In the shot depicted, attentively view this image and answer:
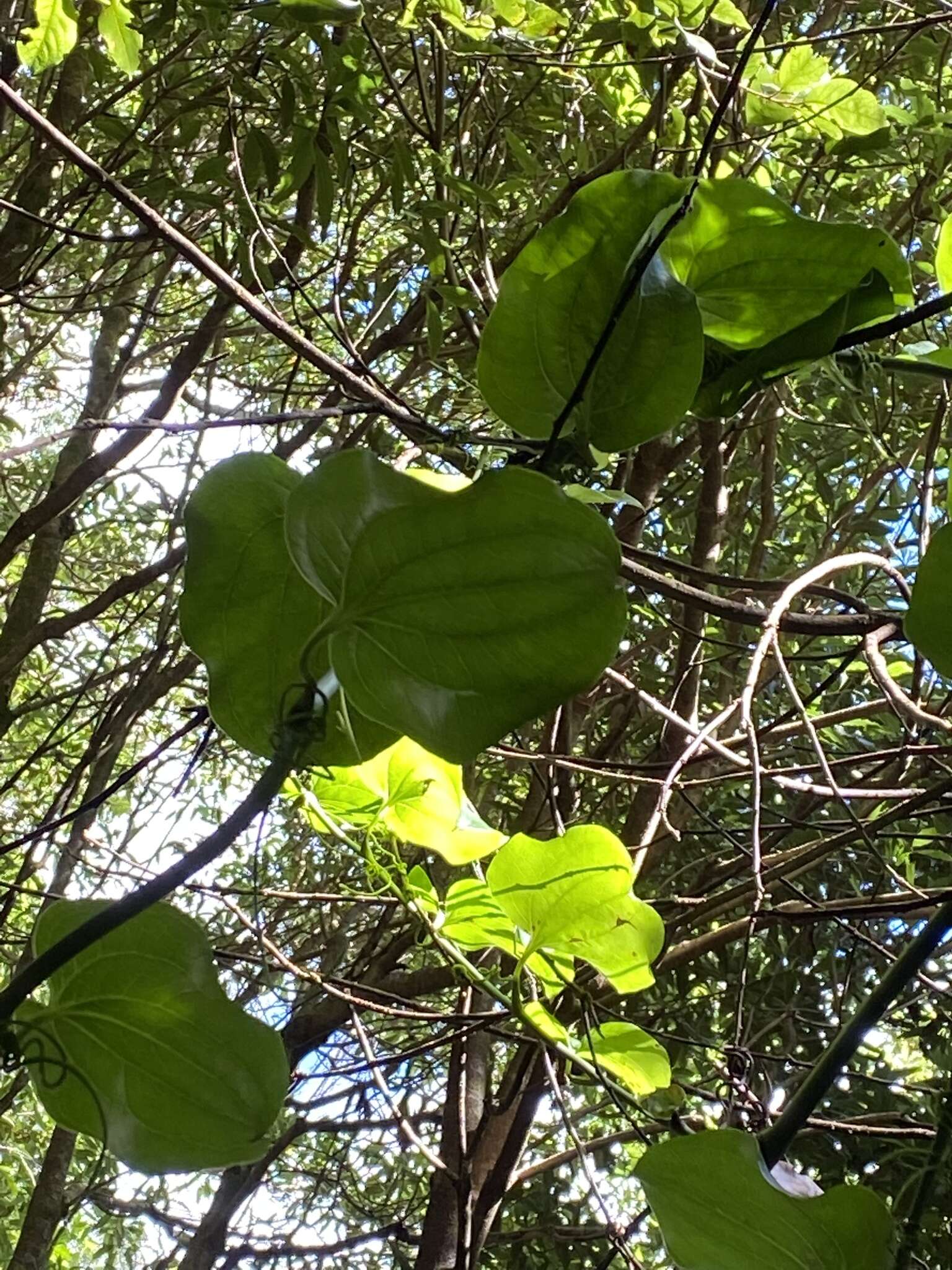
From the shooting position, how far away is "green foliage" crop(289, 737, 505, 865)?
16.1 inches

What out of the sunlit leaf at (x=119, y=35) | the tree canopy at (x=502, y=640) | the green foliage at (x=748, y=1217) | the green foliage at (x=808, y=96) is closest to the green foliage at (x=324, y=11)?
the tree canopy at (x=502, y=640)

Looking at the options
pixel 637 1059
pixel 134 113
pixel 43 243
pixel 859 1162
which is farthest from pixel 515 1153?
pixel 134 113

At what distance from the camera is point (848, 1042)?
0.68 feet

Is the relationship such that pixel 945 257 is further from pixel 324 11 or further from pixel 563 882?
pixel 324 11

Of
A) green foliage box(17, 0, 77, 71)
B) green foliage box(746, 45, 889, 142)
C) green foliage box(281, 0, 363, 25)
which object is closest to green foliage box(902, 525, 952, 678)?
green foliage box(281, 0, 363, 25)

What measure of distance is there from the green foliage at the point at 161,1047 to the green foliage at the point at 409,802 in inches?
5.6

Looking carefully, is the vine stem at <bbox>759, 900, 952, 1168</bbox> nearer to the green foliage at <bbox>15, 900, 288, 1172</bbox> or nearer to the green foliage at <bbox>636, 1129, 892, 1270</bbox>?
the green foliage at <bbox>636, 1129, 892, 1270</bbox>

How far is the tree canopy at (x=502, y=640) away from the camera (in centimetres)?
23

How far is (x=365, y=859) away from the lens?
459mm

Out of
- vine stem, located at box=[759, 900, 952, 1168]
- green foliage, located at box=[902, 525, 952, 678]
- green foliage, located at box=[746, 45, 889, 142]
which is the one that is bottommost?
vine stem, located at box=[759, 900, 952, 1168]

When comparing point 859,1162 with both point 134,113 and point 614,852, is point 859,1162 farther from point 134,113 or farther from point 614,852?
point 134,113

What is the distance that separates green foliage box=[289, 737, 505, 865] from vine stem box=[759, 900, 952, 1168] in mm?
197

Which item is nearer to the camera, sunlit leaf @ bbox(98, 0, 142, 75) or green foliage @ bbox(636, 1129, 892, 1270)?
green foliage @ bbox(636, 1129, 892, 1270)

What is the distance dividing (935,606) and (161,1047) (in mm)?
209
